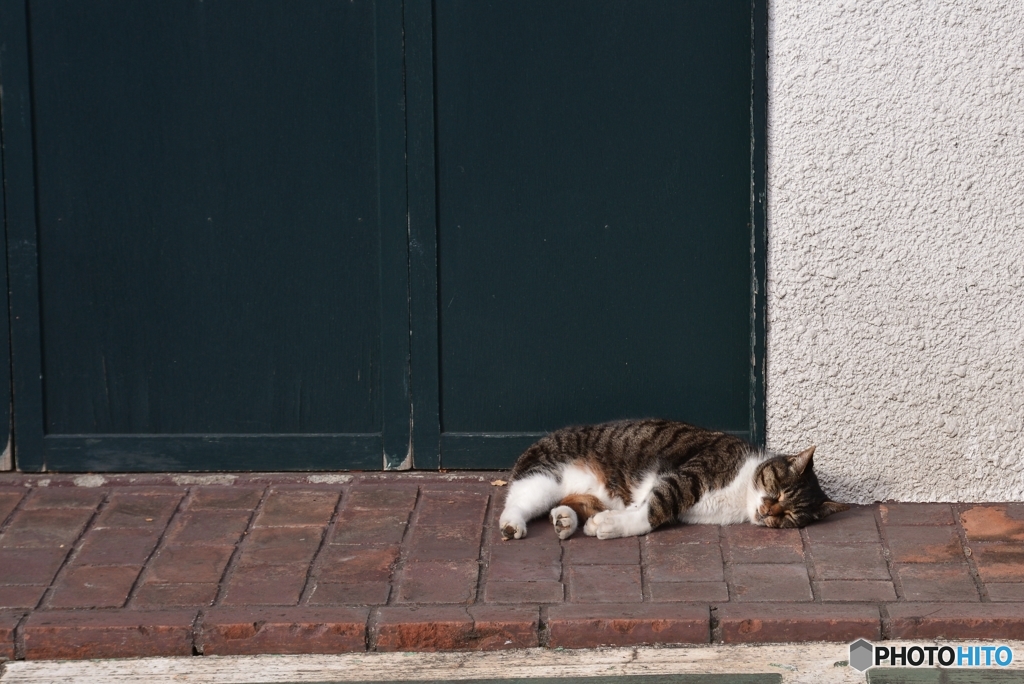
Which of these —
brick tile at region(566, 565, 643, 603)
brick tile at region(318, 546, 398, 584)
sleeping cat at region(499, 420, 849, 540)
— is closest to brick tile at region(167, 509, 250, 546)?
brick tile at region(318, 546, 398, 584)

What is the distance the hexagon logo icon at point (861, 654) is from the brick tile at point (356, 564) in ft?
5.13

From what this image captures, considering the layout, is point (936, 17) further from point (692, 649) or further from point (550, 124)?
point (692, 649)

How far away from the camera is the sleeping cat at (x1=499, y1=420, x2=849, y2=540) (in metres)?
5.04

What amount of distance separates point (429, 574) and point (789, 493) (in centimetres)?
136

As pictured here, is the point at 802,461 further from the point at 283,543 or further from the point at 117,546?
the point at 117,546

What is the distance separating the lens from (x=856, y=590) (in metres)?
4.57

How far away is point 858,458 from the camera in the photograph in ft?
17.4

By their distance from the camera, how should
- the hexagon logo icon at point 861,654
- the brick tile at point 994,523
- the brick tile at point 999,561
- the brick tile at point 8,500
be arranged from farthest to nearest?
the brick tile at point 8,500 < the brick tile at point 994,523 < the brick tile at point 999,561 < the hexagon logo icon at point 861,654

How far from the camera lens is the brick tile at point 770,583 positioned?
4.54 metres

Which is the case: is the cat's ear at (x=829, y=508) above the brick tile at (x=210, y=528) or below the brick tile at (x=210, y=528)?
above

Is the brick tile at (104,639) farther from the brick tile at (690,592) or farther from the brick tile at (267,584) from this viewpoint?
the brick tile at (690,592)

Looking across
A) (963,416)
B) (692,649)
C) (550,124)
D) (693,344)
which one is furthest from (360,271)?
(963,416)

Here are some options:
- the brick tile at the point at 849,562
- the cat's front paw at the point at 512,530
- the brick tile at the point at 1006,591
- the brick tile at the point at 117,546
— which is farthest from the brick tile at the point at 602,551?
the brick tile at the point at 117,546

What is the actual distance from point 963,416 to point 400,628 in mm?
2346
